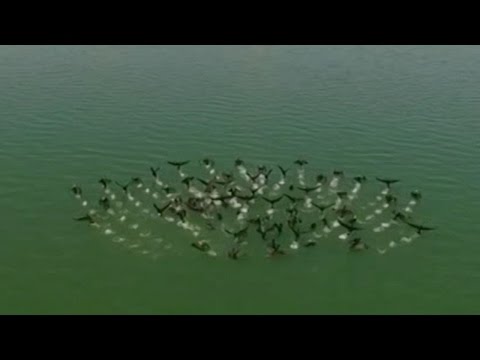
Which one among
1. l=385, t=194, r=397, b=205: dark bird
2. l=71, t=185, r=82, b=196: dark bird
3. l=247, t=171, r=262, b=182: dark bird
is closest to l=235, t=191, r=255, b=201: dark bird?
l=247, t=171, r=262, b=182: dark bird

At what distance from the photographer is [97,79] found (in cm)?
3170

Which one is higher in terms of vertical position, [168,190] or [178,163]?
[178,163]

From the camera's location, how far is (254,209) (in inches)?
733

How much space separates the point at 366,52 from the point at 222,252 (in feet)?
80.6

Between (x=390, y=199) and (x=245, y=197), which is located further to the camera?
(x=390, y=199)

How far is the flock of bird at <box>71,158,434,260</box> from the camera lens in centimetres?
1695

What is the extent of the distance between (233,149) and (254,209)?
5045 mm

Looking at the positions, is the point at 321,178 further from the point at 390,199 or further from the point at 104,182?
the point at 104,182

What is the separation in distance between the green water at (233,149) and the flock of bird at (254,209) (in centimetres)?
57

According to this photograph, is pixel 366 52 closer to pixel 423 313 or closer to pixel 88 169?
pixel 88 169

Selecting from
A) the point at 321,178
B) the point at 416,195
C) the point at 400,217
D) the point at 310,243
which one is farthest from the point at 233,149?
the point at 400,217

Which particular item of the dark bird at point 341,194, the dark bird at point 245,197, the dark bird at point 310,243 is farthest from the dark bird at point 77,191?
the dark bird at point 341,194

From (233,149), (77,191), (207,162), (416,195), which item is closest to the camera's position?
(416,195)

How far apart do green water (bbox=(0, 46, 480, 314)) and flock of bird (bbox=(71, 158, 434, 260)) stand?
22.4 inches
